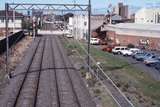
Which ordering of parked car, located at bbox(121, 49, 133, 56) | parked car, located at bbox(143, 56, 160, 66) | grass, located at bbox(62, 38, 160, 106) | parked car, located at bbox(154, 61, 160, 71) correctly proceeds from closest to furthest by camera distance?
grass, located at bbox(62, 38, 160, 106) → parked car, located at bbox(154, 61, 160, 71) → parked car, located at bbox(143, 56, 160, 66) → parked car, located at bbox(121, 49, 133, 56)

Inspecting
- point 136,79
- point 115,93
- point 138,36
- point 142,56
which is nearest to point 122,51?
point 142,56

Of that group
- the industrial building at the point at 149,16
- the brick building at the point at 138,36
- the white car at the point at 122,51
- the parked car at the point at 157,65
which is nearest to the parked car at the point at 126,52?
the white car at the point at 122,51

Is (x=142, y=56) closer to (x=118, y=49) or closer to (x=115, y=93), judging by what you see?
(x=118, y=49)

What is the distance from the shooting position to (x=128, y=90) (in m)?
25.6

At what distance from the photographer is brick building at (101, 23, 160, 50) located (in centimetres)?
6297

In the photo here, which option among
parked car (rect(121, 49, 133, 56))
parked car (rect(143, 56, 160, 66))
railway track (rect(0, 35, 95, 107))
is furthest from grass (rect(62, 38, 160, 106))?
parked car (rect(121, 49, 133, 56))

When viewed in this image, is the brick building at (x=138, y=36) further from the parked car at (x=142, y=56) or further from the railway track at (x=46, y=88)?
the railway track at (x=46, y=88)

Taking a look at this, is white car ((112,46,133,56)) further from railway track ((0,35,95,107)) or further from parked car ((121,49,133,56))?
railway track ((0,35,95,107))

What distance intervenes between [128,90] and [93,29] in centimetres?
6603

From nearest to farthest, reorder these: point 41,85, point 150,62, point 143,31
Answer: point 41,85, point 150,62, point 143,31

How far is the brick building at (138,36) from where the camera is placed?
63.0m

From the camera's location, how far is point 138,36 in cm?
6956

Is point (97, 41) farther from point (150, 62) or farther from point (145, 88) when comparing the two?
point (145, 88)

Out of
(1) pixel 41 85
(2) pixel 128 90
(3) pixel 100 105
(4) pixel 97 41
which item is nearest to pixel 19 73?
(1) pixel 41 85
